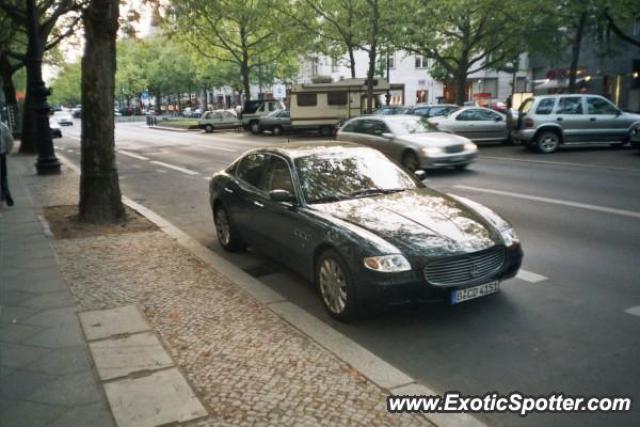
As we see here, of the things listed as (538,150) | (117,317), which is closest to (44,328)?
(117,317)

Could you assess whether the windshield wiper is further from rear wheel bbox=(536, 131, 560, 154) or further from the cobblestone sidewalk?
rear wheel bbox=(536, 131, 560, 154)

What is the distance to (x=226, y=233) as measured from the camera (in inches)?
297

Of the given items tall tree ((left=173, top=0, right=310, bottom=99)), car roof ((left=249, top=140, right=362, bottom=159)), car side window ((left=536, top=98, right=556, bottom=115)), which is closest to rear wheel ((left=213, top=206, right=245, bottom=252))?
car roof ((left=249, top=140, right=362, bottom=159))

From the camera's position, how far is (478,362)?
4.25 m

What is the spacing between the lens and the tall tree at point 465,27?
Answer: 27.4 meters

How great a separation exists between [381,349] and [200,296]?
2126mm

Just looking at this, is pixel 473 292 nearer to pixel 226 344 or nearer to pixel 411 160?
pixel 226 344

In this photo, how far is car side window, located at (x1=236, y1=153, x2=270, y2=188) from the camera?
22.2 ft

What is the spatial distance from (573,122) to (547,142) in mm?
1002

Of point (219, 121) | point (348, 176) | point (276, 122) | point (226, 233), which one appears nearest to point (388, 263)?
point (348, 176)

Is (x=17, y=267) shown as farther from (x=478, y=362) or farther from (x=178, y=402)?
(x=478, y=362)

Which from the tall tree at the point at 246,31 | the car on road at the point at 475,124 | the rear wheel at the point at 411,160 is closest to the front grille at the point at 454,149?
the rear wheel at the point at 411,160

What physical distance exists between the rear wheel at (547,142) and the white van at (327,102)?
14.0 meters

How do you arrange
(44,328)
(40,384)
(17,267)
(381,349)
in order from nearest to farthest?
1. (40,384)
2. (381,349)
3. (44,328)
4. (17,267)
